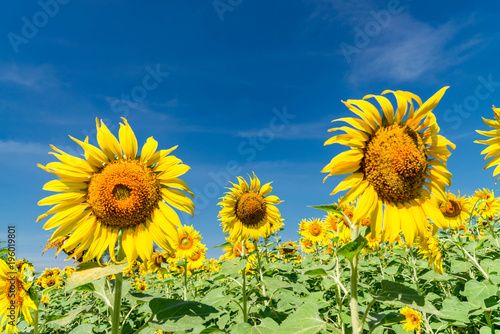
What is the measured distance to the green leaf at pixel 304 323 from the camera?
2.41 meters

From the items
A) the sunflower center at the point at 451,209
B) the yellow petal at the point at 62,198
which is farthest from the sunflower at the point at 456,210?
the yellow petal at the point at 62,198

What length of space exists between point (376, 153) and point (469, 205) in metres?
6.19

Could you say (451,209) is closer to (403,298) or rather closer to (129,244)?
(403,298)

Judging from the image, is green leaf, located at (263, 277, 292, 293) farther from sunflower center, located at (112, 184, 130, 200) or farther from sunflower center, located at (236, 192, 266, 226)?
sunflower center, located at (112, 184, 130, 200)

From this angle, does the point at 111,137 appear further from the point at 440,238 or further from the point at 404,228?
the point at 440,238

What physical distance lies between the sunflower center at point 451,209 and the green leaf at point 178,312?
20.7ft

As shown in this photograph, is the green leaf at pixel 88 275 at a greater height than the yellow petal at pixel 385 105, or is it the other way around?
the yellow petal at pixel 385 105

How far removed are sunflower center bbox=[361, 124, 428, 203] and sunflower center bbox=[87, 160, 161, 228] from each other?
5.84ft

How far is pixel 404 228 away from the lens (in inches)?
102

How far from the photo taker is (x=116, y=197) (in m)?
2.68

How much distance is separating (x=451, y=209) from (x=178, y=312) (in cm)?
667

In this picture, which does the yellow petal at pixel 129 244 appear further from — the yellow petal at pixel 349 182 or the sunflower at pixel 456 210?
the sunflower at pixel 456 210

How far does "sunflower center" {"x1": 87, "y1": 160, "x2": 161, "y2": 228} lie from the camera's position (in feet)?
8.74

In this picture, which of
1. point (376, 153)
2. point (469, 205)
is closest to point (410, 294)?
point (376, 153)
